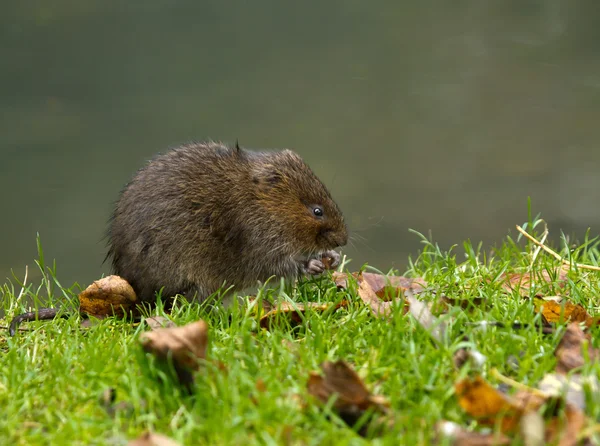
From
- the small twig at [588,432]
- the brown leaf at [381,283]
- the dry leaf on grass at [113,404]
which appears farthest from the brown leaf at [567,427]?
the brown leaf at [381,283]

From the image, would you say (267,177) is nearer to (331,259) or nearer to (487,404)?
(331,259)

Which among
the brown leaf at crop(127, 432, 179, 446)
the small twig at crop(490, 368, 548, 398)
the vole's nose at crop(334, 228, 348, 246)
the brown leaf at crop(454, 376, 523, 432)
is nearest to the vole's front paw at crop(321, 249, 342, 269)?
the vole's nose at crop(334, 228, 348, 246)

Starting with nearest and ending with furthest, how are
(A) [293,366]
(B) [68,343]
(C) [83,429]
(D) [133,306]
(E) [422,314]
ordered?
(C) [83,429] < (A) [293,366] < (E) [422,314] < (B) [68,343] < (D) [133,306]

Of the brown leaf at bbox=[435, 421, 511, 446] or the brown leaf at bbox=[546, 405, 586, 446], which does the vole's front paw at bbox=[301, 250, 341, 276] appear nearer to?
the brown leaf at bbox=[435, 421, 511, 446]

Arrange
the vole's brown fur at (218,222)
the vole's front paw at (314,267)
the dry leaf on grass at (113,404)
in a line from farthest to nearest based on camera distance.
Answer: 1. the vole's front paw at (314,267)
2. the vole's brown fur at (218,222)
3. the dry leaf on grass at (113,404)

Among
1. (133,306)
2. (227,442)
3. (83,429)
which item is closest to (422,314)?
(227,442)

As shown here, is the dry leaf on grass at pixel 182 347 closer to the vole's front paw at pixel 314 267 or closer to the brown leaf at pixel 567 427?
the brown leaf at pixel 567 427

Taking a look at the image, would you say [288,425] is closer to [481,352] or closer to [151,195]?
[481,352]
